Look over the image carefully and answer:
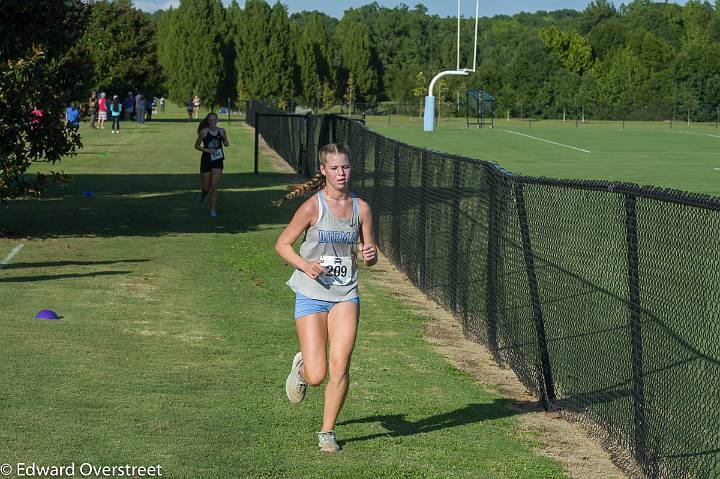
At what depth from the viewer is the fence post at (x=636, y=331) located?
7.21 meters

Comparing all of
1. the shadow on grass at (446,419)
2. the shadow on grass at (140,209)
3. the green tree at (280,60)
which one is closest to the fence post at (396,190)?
the shadow on grass at (140,209)

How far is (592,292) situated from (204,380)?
2878mm

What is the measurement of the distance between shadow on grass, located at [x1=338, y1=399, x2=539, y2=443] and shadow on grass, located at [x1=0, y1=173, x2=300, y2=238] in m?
11.7

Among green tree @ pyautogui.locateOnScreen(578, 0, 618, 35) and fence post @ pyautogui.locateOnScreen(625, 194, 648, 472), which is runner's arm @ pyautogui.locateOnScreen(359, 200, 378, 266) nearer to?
fence post @ pyautogui.locateOnScreen(625, 194, 648, 472)

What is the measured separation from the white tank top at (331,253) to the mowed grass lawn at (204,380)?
0.95m

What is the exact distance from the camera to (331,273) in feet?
24.2

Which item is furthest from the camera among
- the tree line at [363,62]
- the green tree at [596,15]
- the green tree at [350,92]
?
the green tree at [596,15]

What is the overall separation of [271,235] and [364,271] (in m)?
3.91

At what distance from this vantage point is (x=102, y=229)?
2048cm

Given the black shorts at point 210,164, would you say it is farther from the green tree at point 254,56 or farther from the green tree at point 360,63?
the green tree at point 360,63

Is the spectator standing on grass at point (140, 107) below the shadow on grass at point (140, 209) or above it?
below

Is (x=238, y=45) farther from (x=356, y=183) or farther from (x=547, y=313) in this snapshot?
(x=547, y=313)

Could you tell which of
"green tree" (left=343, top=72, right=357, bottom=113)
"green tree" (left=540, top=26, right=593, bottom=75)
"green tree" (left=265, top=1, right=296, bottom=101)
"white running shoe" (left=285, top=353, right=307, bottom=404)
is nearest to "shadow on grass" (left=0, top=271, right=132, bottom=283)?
"white running shoe" (left=285, top=353, right=307, bottom=404)

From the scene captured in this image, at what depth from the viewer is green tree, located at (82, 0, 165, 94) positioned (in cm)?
8469
